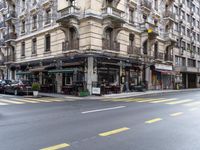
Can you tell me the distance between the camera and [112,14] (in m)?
23.2

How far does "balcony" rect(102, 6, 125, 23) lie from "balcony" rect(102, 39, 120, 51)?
2476mm

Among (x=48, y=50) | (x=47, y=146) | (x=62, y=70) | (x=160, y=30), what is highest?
(x=160, y=30)

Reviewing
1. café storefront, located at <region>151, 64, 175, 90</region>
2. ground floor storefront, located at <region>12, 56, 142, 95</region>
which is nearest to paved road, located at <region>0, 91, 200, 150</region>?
ground floor storefront, located at <region>12, 56, 142, 95</region>

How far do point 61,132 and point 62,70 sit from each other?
55.6 ft

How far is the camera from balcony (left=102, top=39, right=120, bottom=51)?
2372 centimetres

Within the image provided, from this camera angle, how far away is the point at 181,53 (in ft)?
134

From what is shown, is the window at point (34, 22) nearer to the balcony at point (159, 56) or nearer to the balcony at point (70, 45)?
the balcony at point (70, 45)

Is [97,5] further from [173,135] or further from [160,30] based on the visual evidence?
[173,135]

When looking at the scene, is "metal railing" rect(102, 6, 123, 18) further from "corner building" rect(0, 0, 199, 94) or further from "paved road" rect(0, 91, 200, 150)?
"paved road" rect(0, 91, 200, 150)

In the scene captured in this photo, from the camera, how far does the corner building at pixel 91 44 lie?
75.5 feet

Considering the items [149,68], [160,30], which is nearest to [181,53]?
[160,30]

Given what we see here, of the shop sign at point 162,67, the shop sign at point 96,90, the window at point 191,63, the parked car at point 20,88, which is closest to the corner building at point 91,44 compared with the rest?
the shop sign at point 162,67

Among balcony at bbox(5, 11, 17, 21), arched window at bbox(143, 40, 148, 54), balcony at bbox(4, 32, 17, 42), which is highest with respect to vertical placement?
balcony at bbox(5, 11, 17, 21)

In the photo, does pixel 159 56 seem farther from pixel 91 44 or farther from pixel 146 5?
pixel 91 44
